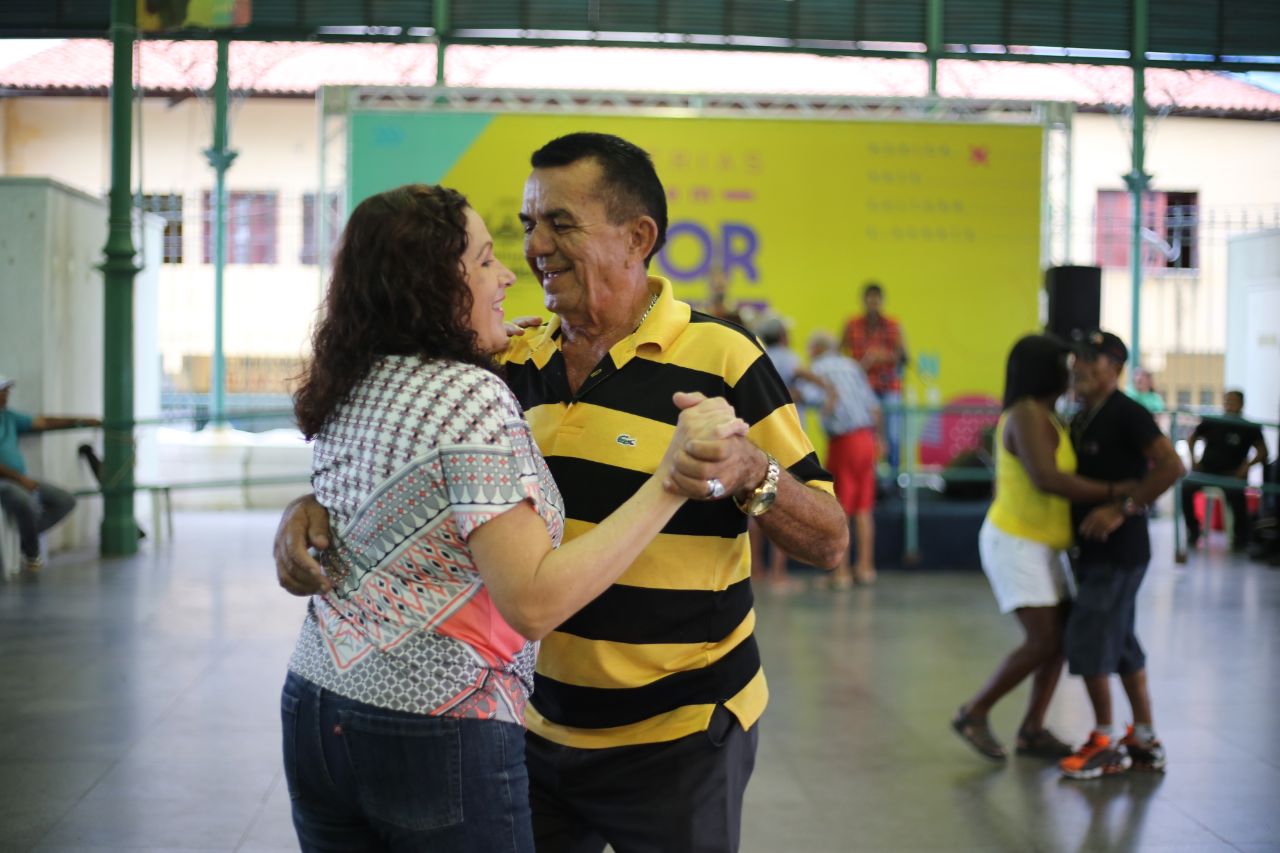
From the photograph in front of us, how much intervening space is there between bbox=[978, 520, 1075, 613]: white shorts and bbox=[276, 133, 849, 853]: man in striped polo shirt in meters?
2.98

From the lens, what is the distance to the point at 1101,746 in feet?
16.6

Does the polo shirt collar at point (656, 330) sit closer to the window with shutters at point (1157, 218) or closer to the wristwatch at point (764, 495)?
the wristwatch at point (764, 495)

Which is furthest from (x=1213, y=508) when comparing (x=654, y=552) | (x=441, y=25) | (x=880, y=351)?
(x=654, y=552)

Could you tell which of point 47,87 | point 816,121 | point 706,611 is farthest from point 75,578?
point 47,87

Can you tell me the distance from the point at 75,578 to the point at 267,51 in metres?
15.2

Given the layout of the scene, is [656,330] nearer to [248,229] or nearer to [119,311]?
[119,311]

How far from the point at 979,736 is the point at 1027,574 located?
636mm

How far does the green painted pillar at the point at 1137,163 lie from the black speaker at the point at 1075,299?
3.79 meters

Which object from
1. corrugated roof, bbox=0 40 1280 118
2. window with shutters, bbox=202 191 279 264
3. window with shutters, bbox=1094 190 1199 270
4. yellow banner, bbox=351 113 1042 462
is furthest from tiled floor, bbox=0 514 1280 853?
window with shutters, bbox=1094 190 1199 270

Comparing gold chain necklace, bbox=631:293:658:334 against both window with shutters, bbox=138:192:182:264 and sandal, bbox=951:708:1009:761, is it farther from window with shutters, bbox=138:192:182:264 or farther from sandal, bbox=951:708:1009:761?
window with shutters, bbox=138:192:182:264

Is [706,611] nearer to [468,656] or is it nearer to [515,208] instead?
[468,656]

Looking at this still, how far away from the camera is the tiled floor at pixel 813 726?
4.44 m

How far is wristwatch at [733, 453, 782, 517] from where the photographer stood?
213 cm

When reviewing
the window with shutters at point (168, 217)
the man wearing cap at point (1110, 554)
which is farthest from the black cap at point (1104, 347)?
the window with shutters at point (168, 217)
